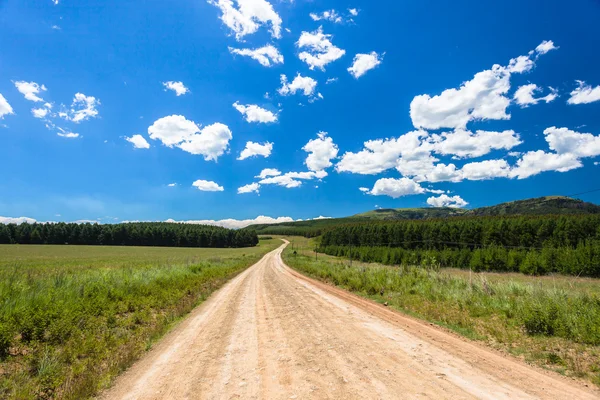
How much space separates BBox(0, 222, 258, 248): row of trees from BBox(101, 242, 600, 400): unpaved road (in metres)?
134

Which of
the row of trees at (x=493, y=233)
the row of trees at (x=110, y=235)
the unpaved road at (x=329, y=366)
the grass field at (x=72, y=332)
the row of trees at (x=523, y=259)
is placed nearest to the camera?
the unpaved road at (x=329, y=366)

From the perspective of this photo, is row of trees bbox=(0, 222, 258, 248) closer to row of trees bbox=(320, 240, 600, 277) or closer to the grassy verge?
row of trees bbox=(320, 240, 600, 277)

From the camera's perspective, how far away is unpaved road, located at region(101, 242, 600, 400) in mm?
5145

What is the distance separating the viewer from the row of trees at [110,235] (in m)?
112

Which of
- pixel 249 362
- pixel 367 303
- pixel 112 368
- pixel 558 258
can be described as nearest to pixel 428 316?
pixel 367 303

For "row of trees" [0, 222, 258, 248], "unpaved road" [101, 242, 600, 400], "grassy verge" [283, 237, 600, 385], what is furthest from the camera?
"row of trees" [0, 222, 258, 248]

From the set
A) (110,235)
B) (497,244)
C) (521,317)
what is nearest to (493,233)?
(497,244)

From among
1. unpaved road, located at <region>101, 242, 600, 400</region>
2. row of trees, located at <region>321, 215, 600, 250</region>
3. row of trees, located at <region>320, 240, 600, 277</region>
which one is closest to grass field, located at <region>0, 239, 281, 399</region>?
unpaved road, located at <region>101, 242, 600, 400</region>

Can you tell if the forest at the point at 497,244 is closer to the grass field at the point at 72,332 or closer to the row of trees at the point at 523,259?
the row of trees at the point at 523,259

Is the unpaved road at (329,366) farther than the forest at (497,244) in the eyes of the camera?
No

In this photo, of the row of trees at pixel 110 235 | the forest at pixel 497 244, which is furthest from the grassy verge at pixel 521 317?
the row of trees at pixel 110 235

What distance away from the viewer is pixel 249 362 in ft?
22.1

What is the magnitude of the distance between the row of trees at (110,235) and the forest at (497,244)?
6263 cm

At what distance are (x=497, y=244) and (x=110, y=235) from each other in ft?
473
